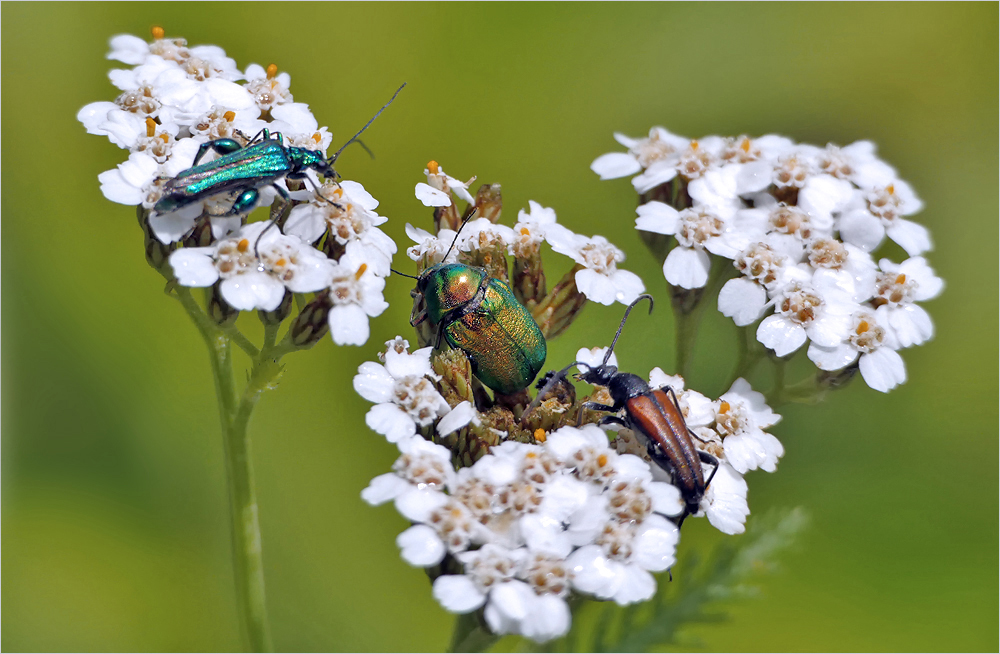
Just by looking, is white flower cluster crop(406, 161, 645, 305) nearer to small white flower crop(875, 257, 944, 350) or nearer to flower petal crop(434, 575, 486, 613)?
small white flower crop(875, 257, 944, 350)

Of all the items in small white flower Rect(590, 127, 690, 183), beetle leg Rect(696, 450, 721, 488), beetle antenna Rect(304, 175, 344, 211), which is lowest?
beetle leg Rect(696, 450, 721, 488)

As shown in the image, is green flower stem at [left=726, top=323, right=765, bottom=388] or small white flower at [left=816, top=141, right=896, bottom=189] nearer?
green flower stem at [left=726, top=323, right=765, bottom=388]

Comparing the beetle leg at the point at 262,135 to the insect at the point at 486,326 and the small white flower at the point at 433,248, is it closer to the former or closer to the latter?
the small white flower at the point at 433,248

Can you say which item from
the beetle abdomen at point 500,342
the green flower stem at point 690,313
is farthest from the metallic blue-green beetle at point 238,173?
the green flower stem at point 690,313

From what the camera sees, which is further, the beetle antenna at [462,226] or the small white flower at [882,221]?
the small white flower at [882,221]

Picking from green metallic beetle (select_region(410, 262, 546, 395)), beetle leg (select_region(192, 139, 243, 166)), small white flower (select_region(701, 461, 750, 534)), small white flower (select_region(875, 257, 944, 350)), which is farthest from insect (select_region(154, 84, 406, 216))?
small white flower (select_region(875, 257, 944, 350))

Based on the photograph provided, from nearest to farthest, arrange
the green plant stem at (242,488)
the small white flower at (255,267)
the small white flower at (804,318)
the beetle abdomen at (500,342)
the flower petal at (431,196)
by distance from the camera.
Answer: the small white flower at (255,267) → the beetle abdomen at (500,342) → the green plant stem at (242,488) → the small white flower at (804,318) → the flower petal at (431,196)
